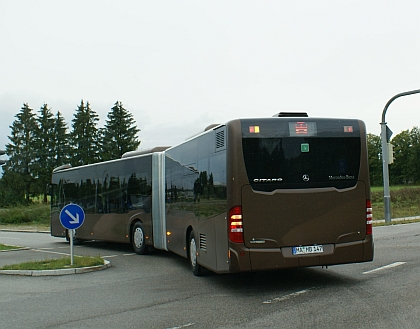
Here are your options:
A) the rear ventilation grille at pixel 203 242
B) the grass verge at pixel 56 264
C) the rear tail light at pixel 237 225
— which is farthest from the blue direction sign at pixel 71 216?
the rear tail light at pixel 237 225

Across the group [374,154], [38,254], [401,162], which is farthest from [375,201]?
[401,162]

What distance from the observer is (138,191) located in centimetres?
1745

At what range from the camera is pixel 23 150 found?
78125 mm

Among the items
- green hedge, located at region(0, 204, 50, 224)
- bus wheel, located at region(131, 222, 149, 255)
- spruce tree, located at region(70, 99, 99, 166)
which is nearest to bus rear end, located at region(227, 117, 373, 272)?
bus wheel, located at region(131, 222, 149, 255)

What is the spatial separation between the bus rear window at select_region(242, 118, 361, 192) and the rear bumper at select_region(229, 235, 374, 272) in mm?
1008

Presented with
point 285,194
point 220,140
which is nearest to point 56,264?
point 220,140

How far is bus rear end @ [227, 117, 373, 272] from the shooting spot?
31.4 ft

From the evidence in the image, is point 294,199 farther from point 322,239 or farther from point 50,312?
point 50,312

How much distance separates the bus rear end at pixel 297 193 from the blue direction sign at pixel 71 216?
5.85m

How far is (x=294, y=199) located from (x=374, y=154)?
105 metres

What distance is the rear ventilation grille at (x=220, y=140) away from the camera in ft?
33.0

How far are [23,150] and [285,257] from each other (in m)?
73.2

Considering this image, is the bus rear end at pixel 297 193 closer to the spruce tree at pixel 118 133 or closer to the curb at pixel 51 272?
the curb at pixel 51 272

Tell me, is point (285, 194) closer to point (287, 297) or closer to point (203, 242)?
point (287, 297)
